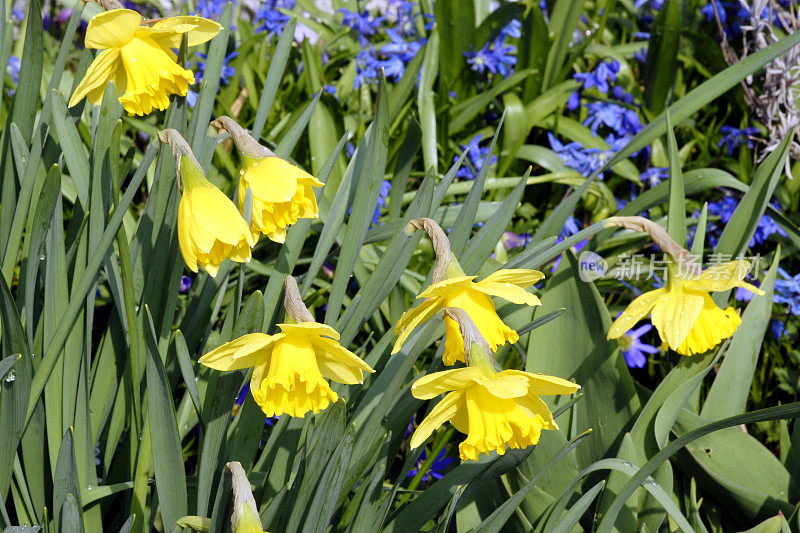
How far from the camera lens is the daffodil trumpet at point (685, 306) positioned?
1141 mm

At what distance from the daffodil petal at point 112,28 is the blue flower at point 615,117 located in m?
1.58

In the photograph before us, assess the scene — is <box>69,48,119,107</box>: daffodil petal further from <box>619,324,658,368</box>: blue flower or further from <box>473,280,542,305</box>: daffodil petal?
<box>619,324,658,368</box>: blue flower

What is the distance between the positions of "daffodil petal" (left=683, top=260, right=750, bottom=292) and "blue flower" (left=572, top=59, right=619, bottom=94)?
3.84ft

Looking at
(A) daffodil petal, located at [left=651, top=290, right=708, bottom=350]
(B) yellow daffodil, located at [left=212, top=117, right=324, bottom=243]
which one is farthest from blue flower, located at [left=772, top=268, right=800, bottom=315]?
(B) yellow daffodil, located at [left=212, top=117, right=324, bottom=243]

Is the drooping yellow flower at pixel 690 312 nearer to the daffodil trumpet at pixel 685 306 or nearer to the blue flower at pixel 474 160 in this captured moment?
A: the daffodil trumpet at pixel 685 306

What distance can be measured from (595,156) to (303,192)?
4.53 feet

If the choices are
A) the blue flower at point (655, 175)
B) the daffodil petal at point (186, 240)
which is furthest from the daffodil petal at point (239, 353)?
the blue flower at point (655, 175)

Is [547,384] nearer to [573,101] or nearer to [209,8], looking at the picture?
[573,101]

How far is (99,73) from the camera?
101 centimetres

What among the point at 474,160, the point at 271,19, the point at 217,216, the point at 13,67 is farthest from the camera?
the point at 271,19

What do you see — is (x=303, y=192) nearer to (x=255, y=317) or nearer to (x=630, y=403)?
(x=255, y=317)

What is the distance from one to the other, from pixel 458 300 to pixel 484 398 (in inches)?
5.8

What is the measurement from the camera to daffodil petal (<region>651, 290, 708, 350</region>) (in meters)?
1.14

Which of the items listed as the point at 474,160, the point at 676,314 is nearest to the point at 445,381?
the point at 676,314
